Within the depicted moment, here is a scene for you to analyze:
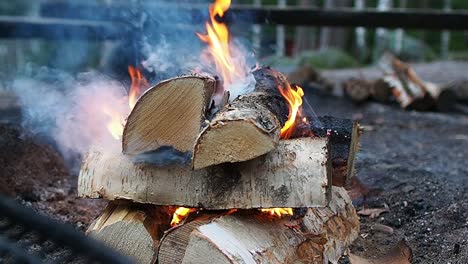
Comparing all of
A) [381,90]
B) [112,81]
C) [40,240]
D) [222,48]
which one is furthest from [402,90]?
[40,240]

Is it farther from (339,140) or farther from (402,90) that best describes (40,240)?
(402,90)

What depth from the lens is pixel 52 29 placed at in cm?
661

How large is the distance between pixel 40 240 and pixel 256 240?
921 mm

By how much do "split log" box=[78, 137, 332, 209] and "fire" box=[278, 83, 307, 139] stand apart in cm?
22

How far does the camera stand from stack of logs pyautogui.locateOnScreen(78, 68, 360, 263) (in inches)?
98.2

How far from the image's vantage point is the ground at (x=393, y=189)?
10.7ft

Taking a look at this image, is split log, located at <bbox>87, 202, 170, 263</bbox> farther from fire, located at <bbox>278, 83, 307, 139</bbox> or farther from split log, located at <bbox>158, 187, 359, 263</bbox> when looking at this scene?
fire, located at <bbox>278, 83, 307, 139</bbox>

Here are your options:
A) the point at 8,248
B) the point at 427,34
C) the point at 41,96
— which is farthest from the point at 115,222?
the point at 427,34

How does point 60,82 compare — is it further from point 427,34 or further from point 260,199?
point 427,34

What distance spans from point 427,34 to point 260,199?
2005 cm

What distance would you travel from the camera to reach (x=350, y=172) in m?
3.12

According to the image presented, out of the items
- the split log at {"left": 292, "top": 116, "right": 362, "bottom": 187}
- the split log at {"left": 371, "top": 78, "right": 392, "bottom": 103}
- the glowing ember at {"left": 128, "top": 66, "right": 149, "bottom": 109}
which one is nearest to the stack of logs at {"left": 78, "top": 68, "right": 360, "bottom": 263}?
the split log at {"left": 292, "top": 116, "right": 362, "bottom": 187}

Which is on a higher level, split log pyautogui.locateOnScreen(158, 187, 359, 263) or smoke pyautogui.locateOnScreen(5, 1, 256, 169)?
smoke pyautogui.locateOnScreen(5, 1, 256, 169)

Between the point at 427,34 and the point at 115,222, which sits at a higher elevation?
the point at 115,222
